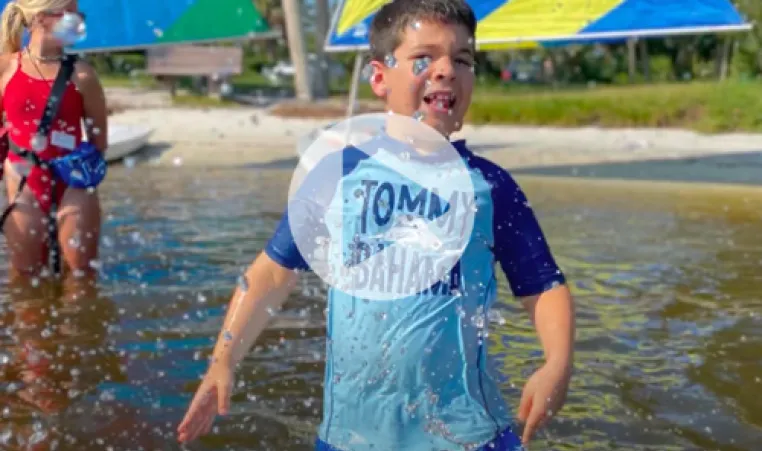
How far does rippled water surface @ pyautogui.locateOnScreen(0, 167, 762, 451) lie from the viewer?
3.50 m

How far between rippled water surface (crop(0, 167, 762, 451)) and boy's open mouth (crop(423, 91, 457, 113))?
60.8 inches

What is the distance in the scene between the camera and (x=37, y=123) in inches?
205

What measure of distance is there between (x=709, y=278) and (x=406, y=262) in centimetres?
441

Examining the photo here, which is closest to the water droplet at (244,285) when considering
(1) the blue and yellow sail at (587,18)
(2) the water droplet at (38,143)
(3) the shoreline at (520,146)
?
(2) the water droplet at (38,143)

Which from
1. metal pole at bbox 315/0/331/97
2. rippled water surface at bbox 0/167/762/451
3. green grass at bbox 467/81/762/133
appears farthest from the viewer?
metal pole at bbox 315/0/331/97

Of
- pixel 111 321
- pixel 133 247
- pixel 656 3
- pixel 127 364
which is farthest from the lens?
pixel 656 3

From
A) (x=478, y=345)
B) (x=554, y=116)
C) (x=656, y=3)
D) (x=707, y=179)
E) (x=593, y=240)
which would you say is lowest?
(x=554, y=116)

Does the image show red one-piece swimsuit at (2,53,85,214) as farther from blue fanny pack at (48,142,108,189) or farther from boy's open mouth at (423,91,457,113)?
boy's open mouth at (423,91,457,113)

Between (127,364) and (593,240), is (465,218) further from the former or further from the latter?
(593,240)

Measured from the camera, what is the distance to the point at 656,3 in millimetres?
10086

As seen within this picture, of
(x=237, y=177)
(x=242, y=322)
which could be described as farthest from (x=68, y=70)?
(x=237, y=177)

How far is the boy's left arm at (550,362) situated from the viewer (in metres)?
2.06

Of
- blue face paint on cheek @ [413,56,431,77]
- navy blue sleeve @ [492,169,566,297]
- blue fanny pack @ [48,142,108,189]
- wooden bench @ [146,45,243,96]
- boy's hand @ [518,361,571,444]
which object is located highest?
blue face paint on cheek @ [413,56,431,77]

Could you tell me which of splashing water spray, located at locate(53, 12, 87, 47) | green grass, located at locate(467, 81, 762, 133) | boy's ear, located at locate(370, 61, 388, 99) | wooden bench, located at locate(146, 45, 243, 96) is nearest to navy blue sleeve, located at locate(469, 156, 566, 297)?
boy's ear, located at locate(370, 61, 388, 99)
